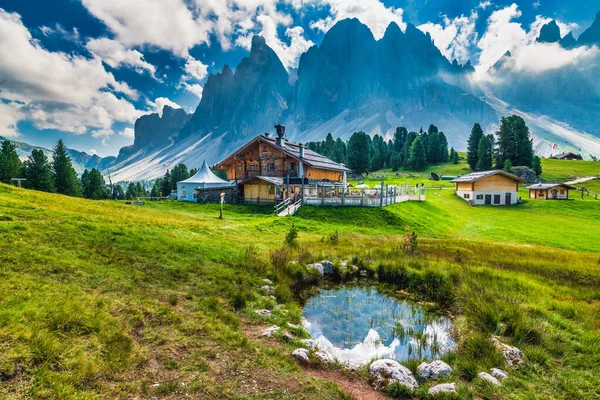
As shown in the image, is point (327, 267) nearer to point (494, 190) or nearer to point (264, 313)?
point (264, 313)

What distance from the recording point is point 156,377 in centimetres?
521

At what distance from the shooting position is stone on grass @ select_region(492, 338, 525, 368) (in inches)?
255

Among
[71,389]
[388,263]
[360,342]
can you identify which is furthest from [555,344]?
[71,389]

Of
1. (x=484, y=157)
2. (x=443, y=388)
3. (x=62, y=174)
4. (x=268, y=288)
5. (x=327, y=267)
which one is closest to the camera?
(x=443, y=388)

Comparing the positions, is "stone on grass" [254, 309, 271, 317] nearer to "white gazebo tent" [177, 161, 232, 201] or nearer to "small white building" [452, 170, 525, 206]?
"white gazebo tent" [177, 161, 232, 201]

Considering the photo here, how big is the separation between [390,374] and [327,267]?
287 inches

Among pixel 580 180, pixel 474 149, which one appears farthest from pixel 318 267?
pixel 474 149

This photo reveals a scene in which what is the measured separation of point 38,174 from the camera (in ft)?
204

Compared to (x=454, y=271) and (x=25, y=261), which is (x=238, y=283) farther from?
(x=454, y=271)

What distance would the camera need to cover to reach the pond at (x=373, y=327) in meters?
7.66

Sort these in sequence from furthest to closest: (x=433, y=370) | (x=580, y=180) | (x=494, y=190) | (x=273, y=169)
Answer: (x=580, y=180)
(x=494, y=190)
(x=273, y=169)
(x=433, y=370)

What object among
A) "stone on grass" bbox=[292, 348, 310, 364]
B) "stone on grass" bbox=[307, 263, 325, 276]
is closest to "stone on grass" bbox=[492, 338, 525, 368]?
"stone on grass" bbox=[292, 348, 310, 364]

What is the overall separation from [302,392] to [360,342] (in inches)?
135

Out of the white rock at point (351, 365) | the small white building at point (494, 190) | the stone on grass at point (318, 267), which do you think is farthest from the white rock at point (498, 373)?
the small white building at point (494, 190)
